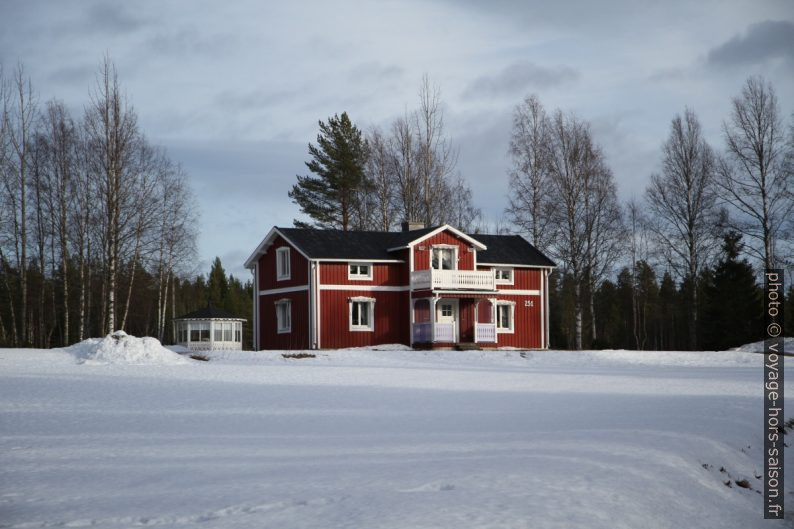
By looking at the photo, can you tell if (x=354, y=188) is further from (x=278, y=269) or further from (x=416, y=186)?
(x=278, y=269)

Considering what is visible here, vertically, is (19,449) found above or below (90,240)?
below

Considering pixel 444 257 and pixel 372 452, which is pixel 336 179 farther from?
pixel 372 452

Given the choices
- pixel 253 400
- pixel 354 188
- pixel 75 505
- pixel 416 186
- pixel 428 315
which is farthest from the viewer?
pixel 354 188

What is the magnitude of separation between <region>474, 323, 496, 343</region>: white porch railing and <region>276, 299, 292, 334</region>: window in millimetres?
9515

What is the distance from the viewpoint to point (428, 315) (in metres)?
43.1

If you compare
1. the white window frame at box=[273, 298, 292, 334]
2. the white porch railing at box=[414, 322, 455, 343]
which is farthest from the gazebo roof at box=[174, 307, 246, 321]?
the white porch railing at box=[414, 322, 455, 343]

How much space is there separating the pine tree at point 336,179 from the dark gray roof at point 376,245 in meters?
13.6

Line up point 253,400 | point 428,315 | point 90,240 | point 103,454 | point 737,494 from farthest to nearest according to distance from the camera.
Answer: point 90,240 → point 428,315 → point 253,400 → point 737,494 → point 103,454

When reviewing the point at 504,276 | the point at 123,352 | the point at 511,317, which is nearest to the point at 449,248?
the point at 504,276

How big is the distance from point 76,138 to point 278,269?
1273 centimetres

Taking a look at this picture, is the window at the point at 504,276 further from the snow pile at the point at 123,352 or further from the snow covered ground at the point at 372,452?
the snow covered ground at the point at 372,452

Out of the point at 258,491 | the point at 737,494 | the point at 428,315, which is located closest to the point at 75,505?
the point at 258,491

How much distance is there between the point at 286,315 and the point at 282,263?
2.75 meters

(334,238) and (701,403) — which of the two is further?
(334,238)
